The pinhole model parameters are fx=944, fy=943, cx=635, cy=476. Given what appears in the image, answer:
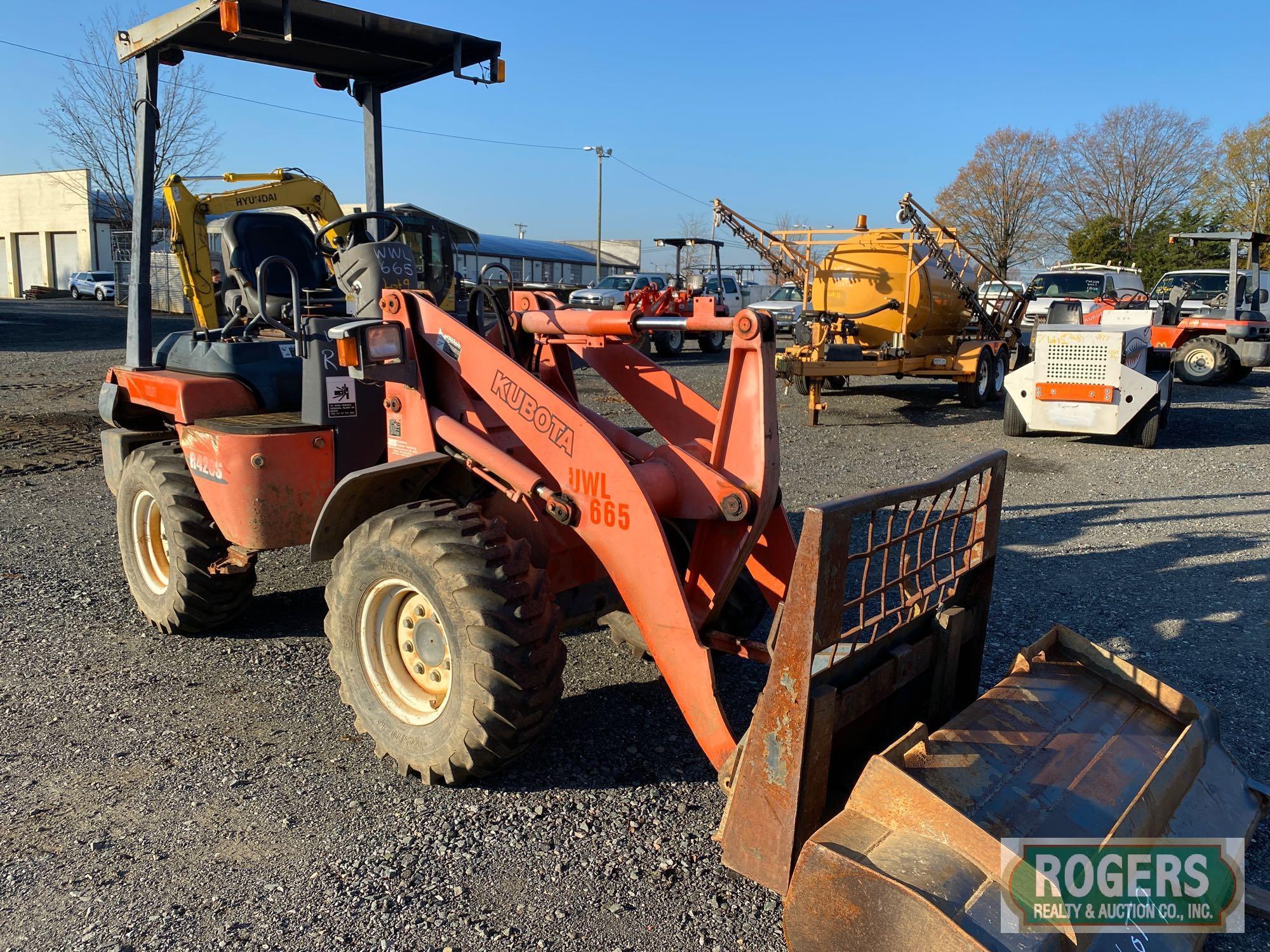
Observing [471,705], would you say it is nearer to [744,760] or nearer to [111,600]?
[744,760]

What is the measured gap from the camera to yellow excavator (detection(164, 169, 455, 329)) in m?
5.64

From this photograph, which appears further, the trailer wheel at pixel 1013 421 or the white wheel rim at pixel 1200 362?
the white wheel rim at pixel 1200 362

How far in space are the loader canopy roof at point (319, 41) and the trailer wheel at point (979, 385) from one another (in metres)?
10.6

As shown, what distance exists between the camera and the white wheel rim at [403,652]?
3.49m

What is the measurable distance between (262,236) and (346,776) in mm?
3601

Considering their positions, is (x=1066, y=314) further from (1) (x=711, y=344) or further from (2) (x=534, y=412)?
(2) (x=534, y=412)

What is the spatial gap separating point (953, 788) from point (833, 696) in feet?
1.26

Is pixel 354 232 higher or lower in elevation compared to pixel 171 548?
higher

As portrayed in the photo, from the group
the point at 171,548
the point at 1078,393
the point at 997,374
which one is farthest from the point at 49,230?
the point at 171,548

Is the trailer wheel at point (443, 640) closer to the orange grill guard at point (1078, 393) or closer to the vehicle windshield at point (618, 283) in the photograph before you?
the orange grill guard at point (1078, 393)

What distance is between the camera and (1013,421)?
11430 mm

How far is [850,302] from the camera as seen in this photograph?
46.1 ft

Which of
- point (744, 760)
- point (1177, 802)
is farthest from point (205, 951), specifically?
point (1177, 802)

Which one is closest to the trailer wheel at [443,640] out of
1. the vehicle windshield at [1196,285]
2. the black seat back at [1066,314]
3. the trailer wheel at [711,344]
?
the black seat back at [1066,314]
